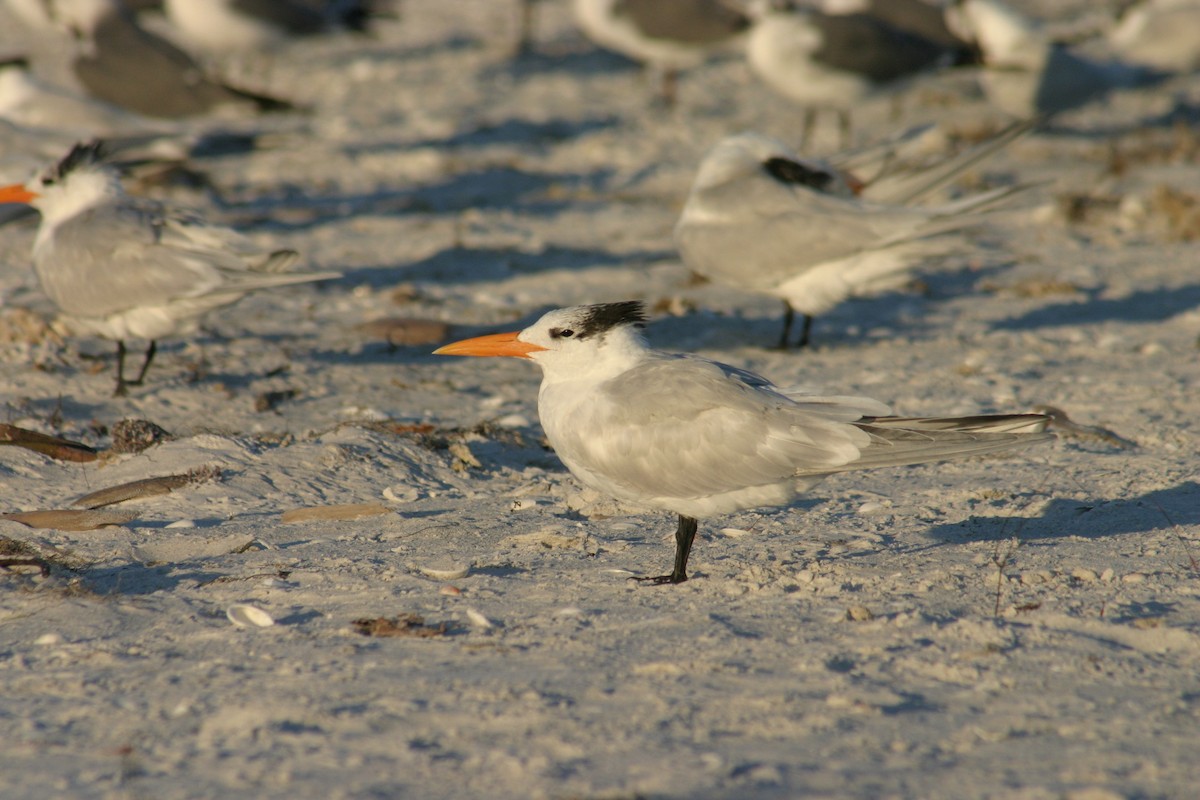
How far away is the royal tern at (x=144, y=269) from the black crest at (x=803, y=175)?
2516 millimetres

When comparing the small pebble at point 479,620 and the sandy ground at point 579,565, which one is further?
the small pebble at point 479,620

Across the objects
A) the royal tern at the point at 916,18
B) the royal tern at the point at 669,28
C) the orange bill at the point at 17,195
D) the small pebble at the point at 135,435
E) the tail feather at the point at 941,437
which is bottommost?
the small pebble at the point at 135,435

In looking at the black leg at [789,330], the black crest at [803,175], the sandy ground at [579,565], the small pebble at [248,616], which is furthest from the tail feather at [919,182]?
the small pebble at [248,616]

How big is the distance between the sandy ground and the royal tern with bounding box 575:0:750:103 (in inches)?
165

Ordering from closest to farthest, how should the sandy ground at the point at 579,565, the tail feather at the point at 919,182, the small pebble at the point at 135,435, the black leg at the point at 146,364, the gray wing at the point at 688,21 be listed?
the sandy ground at the point at 579,565, the small pebble at the point at 135,435, the black leg at the point at 146,364, the tail feather at the point at 919,182, the gray wing at the point at 688,21

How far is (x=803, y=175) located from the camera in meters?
6.52

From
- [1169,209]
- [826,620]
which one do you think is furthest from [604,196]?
[826,620]

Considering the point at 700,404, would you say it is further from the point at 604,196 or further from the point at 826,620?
the point at 604,196

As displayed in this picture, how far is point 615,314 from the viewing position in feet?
12.6

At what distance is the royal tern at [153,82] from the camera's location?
31.0 feet

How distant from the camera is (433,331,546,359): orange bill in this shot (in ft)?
13.0

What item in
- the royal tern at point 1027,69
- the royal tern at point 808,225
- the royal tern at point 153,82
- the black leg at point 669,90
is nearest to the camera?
the royal tern at point 808,225

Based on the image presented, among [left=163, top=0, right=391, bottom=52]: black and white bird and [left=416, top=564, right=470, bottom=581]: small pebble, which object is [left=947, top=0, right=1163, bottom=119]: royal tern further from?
[left=416, top=564, right=470, bottom=581]: small pebble

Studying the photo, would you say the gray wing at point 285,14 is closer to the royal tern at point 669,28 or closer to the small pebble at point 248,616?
the royal tern at point 669,28
